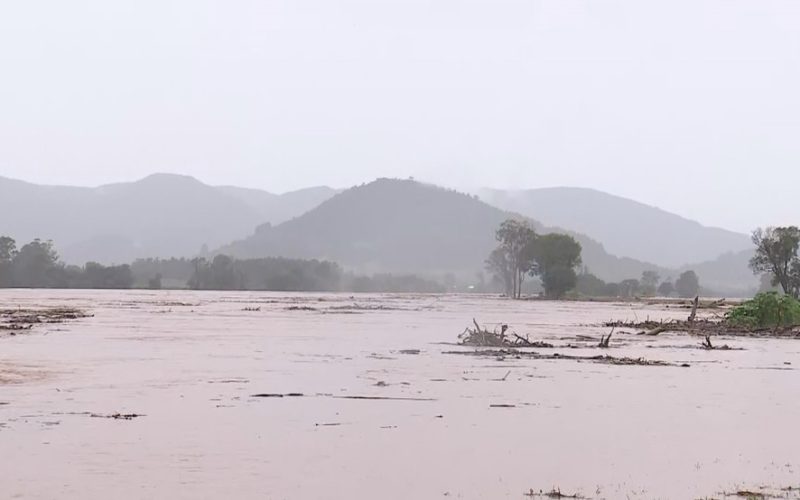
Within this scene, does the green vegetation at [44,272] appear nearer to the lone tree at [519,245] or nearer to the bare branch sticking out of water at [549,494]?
the lone tree at [519,245]

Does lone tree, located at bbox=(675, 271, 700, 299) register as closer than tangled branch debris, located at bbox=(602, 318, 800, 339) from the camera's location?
No

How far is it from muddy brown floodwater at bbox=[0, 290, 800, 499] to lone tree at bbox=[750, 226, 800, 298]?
2529 inches

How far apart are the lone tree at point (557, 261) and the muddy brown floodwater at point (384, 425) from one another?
10583 centimetres

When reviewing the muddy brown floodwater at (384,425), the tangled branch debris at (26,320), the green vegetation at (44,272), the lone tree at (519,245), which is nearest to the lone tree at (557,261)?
the lone tree at (519,245)

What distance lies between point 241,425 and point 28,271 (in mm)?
155640

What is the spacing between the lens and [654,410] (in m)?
17.2

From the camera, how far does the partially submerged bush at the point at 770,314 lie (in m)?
46.5

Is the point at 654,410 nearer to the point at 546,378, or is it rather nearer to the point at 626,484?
the point at 546,378

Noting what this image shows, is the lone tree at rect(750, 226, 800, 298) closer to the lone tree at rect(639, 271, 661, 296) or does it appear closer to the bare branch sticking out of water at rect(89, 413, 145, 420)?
→ the bare branch sticking out of water at rect(89, 413, 145, 420)

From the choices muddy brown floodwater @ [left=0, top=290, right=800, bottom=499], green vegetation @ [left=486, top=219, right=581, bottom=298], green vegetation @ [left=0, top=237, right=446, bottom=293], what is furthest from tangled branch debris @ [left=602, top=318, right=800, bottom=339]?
green vegetation @ [left=0, top=237, right=446, bottom=293]

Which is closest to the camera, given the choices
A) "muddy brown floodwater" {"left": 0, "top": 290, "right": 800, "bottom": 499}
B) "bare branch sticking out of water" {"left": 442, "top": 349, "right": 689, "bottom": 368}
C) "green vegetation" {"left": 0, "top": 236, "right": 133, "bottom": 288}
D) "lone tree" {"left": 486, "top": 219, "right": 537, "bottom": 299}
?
"muddy brown floodwater" {"left": 0, "top": 290, "right": 800, "bottom": 499}

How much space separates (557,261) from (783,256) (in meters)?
49.4

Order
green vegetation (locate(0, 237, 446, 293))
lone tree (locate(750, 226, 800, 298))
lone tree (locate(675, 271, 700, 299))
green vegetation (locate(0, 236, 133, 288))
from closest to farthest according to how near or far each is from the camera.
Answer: lone tree (locate(750, 226, 800, 298)) < green vegetation (locate(0, 236, 133, 288)) < green vegetation (locate(0, 237, 446, 293)) < lone tree (locate(675, 271, 700, 299))

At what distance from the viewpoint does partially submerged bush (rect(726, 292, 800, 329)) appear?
153 feet
